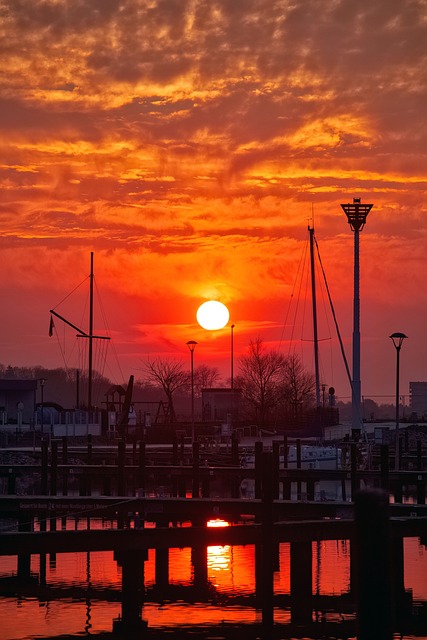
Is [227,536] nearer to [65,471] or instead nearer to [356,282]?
[65,471]

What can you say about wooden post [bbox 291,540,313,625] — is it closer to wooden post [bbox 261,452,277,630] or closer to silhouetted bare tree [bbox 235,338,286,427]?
wooden post [bbox 261,452,277,630]

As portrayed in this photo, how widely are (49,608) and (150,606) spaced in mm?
2577

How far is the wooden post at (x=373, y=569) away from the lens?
28.6ft

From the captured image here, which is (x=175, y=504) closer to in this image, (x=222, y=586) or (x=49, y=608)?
(x=222, y=586)

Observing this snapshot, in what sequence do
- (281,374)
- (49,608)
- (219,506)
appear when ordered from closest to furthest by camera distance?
(49,608) → (219,506) → (281,374)

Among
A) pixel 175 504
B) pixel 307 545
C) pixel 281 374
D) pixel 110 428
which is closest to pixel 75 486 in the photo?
pixel 110 428

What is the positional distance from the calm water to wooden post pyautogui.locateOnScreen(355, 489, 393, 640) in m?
16.7

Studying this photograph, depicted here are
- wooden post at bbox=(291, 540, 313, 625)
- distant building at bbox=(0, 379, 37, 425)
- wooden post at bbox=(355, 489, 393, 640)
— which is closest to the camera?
wooden post at bbox=(355, 489, 393, 640)

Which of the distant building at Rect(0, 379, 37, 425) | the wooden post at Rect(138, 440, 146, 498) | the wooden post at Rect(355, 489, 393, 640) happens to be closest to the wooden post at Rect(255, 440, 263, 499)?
the wooden post at Rect(138, 440, 146, 498)

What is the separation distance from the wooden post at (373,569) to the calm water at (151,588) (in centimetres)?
1672

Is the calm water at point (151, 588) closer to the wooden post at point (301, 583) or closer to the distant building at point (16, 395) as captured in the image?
the wooden post at point (301, 583)

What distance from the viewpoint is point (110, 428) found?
296 ft

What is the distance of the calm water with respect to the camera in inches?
1018

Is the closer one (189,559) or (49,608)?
(49,608)
